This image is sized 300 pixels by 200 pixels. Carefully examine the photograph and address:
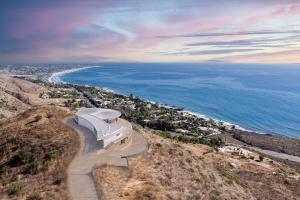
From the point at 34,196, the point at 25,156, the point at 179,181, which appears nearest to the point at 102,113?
the point at 25,156

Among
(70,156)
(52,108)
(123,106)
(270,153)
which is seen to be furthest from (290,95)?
(70,156)

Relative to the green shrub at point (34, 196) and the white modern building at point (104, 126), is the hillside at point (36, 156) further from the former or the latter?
the white modern building at point (104, 126)

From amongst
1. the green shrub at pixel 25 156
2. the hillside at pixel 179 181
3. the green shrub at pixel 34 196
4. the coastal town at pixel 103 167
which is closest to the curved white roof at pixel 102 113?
the coastal town at pixel 103 167

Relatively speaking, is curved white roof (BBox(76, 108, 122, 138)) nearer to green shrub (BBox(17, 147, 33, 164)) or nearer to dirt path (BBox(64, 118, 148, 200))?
dirt path (BBox(64, 118, 148, 200))

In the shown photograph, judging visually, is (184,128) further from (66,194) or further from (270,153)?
(66,194)

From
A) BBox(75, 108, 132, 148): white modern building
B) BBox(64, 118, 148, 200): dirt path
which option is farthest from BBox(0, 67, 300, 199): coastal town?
BBox(75, 108, 132, 148): white modern building

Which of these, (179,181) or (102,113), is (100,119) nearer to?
(102,113)
